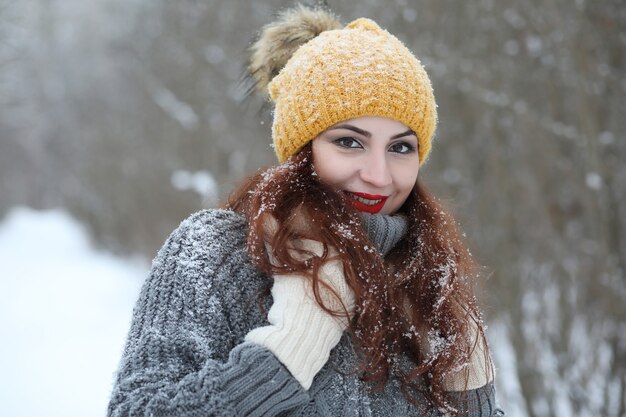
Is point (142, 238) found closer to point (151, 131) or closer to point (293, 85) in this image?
point (151, 131)

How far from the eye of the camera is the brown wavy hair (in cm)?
161

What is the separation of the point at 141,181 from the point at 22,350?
17.1 ft

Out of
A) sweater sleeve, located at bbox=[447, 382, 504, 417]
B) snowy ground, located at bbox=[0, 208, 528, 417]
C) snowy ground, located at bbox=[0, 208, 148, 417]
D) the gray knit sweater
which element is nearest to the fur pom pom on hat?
the gray knit sweater

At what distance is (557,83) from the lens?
5.42 metres

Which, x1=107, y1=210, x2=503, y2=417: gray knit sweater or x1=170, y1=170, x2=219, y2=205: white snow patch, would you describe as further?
x1=170, y1=170, x2=219, y2=205: white snow patch

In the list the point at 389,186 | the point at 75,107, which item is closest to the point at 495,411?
the point at 389,186

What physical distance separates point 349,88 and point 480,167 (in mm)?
4655

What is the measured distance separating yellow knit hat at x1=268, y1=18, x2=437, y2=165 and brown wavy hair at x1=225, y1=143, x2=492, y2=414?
0.10 m

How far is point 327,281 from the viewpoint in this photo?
5.13ft

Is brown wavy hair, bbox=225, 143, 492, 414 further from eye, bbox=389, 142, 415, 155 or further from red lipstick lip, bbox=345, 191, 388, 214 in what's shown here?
eye, bbox=389, 142, 415, 155

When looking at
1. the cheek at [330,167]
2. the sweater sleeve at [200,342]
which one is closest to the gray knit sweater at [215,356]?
the sweater sleeve at [200,342]

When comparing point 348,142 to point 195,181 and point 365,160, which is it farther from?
point 195,181

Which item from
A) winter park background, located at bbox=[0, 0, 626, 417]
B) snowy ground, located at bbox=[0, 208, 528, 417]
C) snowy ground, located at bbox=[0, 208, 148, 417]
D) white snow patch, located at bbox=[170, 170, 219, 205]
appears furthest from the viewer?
white snow patch, located at bbox=[170, 170, 219, 205]

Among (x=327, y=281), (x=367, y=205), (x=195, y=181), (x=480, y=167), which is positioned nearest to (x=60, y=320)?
(x=195, y=181)
